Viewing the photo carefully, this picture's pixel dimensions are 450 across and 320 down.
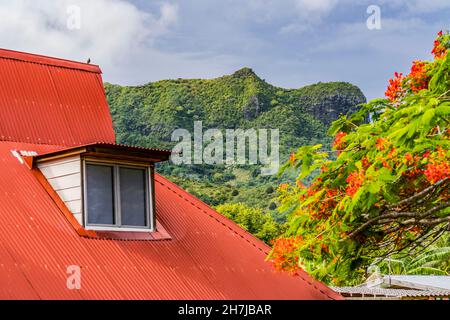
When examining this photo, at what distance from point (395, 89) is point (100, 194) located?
568cm

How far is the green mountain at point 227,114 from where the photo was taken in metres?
77.4

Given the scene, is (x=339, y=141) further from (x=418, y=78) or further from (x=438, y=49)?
(x=438, y=49)

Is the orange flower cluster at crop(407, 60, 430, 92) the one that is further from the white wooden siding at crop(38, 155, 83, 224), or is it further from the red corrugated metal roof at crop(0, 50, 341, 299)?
the white wooden siding at crop(38, 155, 83, 224)

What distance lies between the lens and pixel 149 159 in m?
14.7

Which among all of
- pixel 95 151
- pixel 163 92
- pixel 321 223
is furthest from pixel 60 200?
pixel 163 92

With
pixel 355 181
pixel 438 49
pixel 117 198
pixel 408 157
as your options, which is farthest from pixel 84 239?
pixel 438 49

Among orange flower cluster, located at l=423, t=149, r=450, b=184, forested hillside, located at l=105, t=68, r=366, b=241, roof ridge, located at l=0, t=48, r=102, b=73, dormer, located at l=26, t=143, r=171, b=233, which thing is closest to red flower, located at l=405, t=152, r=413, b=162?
orange flower cluster, located at l=423, t=149, r=450, b=184

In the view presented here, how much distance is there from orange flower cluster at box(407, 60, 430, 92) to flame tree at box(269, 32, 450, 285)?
19 millimetres

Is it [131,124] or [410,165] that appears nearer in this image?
[410,165]

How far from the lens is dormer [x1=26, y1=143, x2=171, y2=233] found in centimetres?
1390
